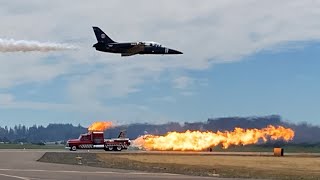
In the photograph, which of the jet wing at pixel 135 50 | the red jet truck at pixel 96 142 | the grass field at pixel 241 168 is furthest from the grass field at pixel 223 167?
the red jet truck at pixel 96 142

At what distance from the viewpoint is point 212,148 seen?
96438mm

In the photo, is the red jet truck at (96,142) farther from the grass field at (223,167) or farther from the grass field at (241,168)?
the grass field at (241,168)

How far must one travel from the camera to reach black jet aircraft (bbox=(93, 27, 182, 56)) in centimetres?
7406

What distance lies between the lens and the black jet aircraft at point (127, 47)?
74062mm

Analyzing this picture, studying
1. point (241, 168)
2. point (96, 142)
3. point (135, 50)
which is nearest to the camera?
point (241, 168)

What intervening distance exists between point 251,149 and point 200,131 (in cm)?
786

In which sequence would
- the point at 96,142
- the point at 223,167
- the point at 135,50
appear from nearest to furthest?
the point at 223,167, the point at 135,50, the point at 96,142

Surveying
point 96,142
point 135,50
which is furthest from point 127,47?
point 96,142

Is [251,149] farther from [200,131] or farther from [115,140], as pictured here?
[115,140]

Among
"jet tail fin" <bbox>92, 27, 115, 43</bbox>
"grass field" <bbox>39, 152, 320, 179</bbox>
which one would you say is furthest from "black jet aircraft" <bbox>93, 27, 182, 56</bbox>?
"grass field" <bbox>39, 152, 320, 179</bbox>

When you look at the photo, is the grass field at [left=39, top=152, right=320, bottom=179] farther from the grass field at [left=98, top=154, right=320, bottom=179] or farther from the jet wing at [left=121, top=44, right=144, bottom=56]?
the jet wing at [left=121, top=44, right=144, bottom=56]

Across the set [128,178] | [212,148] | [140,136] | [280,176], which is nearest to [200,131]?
[212,148]

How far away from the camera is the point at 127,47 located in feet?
246

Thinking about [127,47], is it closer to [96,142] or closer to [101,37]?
→ [101,37]
